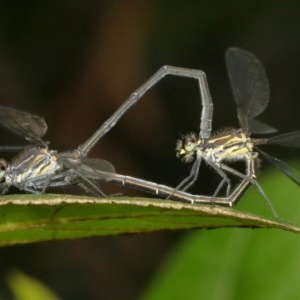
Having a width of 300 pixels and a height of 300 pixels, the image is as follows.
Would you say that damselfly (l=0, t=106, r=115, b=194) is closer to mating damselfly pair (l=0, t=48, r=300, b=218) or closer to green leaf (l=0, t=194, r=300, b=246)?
mating damselfly pair (l=0, t=48, r=300, b=218)

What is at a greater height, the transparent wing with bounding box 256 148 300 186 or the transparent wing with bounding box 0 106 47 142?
the transparent wing with bounding box 256 148 300 186

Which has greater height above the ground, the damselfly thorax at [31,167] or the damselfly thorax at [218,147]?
the damselfly thorax at [218,147]

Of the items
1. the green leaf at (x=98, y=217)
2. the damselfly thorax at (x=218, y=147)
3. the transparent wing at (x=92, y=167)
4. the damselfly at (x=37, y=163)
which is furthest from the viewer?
the damselfly thorax at (x=218, y=147)

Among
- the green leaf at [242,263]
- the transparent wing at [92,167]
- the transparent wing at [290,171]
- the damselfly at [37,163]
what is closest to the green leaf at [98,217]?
the transparent wing at [92,167]

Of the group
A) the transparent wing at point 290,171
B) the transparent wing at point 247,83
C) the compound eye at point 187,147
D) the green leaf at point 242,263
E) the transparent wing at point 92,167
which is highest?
the transparent wing at point 247,83

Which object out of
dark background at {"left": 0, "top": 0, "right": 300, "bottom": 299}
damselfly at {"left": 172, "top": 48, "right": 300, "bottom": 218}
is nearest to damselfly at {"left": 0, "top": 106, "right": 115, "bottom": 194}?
damselfly at {"left": 172, "top": 48, "right": 300, "bottom": 218}

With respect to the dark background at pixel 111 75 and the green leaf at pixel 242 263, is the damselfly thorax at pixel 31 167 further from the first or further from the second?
the dark background at pixel 111 75

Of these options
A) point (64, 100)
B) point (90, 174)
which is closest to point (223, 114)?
point (64, 100)

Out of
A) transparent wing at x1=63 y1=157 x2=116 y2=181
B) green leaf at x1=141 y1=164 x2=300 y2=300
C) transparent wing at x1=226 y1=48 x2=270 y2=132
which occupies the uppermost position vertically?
transparent wing at x1=226 y1=48 x2=270 y2=132
